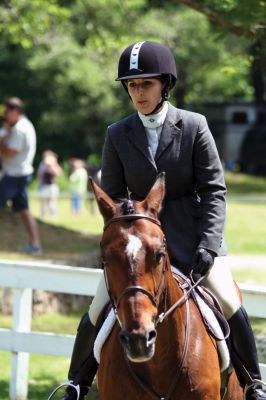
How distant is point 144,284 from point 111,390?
92 centimetres

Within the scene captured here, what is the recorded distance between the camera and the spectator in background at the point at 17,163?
13.5 metres

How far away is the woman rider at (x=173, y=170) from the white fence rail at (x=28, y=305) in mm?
2949

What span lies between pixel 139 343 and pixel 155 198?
821 millimetres

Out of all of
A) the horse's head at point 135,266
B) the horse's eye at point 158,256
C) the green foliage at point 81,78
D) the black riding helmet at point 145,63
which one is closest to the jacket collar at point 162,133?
the black riding helmet at point 145,63

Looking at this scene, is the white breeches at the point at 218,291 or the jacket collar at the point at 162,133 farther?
the white breeches at the point at 218,291

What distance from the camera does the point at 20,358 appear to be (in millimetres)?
8484

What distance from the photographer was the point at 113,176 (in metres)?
5.28

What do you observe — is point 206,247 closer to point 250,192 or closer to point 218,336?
point 218,336

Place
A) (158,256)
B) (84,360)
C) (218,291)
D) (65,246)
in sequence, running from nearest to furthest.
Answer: (158,256), (218,291), (84,360), (65,246)

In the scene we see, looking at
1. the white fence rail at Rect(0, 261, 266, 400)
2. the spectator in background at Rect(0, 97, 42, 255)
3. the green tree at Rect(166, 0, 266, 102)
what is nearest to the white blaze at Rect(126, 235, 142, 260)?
the white fence rail at Rect(0, 261, 266, 400)

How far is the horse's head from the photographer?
13.2 feet

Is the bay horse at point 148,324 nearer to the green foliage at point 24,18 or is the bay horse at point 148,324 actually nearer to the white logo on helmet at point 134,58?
the white logo on helmet at point 134,58

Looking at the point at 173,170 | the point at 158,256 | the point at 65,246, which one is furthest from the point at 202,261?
the point at 65,246

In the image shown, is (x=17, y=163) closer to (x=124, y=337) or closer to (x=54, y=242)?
(x=54, y=242)
